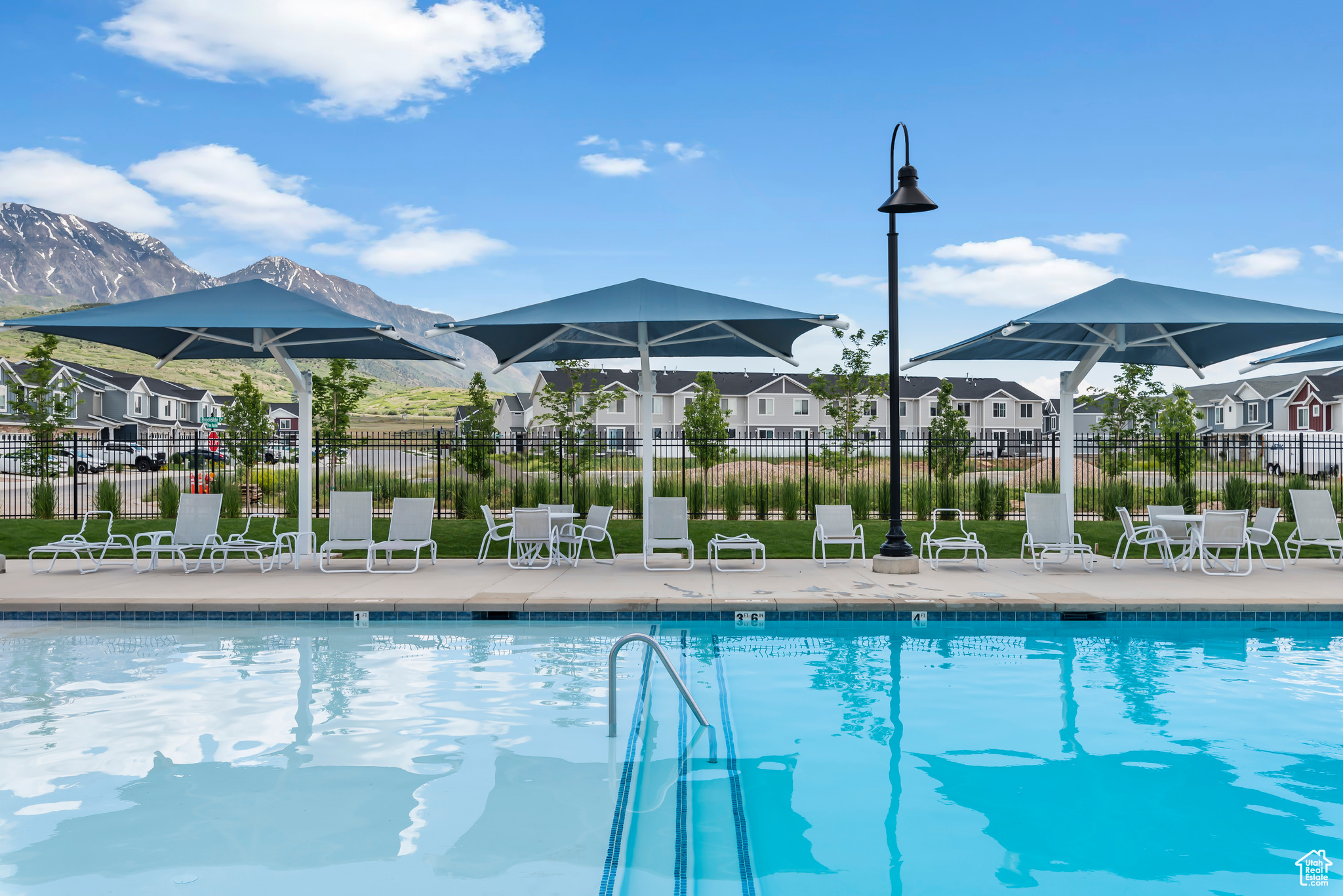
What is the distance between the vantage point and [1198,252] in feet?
65.4

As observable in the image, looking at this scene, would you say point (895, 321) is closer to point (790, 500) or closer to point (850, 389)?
point (790, 500)

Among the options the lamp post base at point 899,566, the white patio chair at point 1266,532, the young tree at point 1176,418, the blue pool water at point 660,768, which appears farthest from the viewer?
the young tree at point 1176,418

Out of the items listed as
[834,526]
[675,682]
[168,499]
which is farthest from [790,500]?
[168,499]

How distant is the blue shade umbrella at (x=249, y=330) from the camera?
8.59 m

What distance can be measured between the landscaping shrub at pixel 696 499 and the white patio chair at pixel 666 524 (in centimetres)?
439

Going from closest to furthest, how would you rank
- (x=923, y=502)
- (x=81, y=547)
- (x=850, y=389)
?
(x=81, y=547), (x=923, y=502), (x=850, y=389)

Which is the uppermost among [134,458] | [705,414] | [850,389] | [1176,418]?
[705,414]

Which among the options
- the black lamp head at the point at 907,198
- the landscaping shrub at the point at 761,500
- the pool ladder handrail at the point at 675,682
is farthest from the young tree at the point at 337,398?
the pool ladder handrail at the point at 675,682

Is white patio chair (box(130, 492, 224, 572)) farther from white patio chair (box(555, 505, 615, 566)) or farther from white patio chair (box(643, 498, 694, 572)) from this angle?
white patio chair (box(643, 498, 694, 572))

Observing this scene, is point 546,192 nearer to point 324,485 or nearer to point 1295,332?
point 324,485

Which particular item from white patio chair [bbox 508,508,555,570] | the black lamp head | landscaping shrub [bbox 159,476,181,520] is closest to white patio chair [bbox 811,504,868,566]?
white patio chair [bbox 508,508,555,570]

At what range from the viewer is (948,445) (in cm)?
1636

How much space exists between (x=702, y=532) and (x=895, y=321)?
4.46m

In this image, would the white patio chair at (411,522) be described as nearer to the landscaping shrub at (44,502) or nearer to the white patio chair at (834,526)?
the white patio chair at (834,526)
